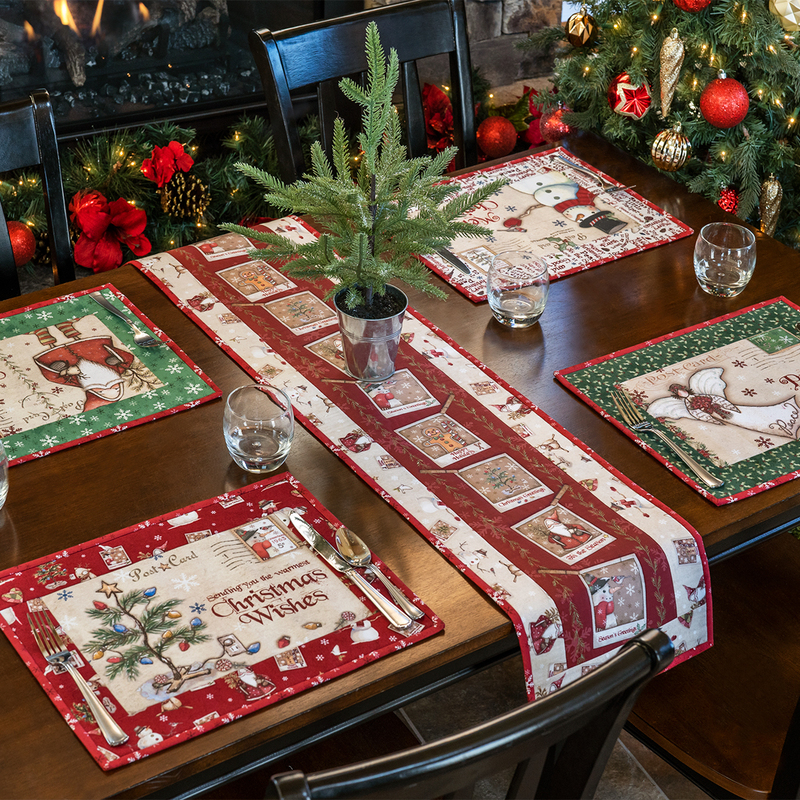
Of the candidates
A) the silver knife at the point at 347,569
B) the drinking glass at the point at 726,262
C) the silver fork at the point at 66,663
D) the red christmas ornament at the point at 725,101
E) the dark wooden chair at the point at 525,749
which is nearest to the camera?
the dark wooden chair at the point at 525,749

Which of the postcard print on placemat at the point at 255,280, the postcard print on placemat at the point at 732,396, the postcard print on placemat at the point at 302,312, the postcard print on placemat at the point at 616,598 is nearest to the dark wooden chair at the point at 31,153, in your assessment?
the postcard print on placemat at the point at 255,280

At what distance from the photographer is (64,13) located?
8.58ft

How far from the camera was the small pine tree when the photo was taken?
1.22 metres

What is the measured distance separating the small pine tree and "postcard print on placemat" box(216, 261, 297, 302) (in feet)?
0.80

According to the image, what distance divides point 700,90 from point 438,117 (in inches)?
40.3

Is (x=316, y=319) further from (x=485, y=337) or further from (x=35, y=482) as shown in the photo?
(x=35, y=482)

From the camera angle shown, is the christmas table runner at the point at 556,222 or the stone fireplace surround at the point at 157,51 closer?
the christmas table runner at the point at 556,222

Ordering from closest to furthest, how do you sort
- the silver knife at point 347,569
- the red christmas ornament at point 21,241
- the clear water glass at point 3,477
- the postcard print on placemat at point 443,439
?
the silver knife at point 347,569 < the clear water glass at point 3,477 < the postcard print on placemat at point 443,439 < the red christmas ornament at point 21,241

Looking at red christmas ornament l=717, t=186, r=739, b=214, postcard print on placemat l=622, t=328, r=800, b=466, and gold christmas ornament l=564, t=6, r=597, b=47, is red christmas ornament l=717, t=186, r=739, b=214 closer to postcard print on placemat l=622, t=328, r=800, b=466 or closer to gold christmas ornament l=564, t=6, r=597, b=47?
gold christmas ornament l=564, t=6, r=597, b=47

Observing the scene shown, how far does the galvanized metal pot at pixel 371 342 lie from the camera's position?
129 centimetres

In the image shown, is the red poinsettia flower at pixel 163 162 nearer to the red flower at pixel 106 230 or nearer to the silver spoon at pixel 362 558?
the red flower at pixel 106 230

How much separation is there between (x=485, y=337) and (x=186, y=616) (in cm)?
63

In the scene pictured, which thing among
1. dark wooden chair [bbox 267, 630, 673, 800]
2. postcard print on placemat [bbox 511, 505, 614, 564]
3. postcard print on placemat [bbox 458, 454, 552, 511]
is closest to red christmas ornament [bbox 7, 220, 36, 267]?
postcard print on placemat [bbox 458, 454, 552, 511]

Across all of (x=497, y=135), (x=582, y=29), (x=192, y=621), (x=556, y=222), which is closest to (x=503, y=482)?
(x=192, y=621)
